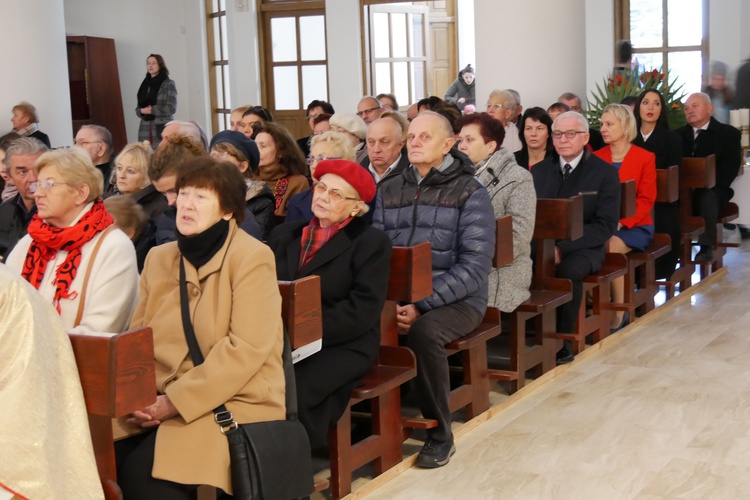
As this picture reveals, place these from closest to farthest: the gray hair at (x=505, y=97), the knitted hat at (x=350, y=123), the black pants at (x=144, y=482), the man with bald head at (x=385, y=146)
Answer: the black pants at (x=144, y=482)
the man with bald head at (x=385, y=146)
the knitted hat at (x=350, y=123)
the gray hair at (x=505, y=97)

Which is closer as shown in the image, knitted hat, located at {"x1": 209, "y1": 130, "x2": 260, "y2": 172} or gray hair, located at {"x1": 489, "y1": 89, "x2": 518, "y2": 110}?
knitted hat, located at {"x1": 209, "y1": 130, "x2": 260, "y2": 172}

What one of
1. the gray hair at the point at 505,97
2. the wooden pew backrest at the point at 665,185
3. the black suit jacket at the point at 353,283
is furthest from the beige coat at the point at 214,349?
the gray hair at the point at 505,97

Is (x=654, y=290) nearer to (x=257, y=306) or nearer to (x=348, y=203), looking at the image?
(x=348, y=203)

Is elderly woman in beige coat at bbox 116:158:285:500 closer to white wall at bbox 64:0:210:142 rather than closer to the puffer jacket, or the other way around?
the puffer jacket

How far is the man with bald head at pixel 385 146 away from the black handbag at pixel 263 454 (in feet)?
7.59

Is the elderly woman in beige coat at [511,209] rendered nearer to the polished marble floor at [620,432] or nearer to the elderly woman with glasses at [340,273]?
the polished marble floor at [620,432]

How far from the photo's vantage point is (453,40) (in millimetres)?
14641

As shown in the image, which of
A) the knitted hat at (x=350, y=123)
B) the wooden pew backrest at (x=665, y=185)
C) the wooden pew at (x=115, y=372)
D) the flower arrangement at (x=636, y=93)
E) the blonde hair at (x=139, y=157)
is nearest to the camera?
the wooden pew at (x=115, y=372)

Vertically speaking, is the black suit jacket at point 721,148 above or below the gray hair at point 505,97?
below

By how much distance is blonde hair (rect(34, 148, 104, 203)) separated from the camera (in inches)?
129

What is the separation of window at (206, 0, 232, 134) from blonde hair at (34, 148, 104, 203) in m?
10.2

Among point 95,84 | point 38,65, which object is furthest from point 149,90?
point 38,65

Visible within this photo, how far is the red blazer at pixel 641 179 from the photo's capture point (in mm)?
5945

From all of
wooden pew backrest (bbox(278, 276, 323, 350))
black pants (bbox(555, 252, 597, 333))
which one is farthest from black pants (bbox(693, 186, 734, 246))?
wooden pew backrest (bbox(278, 276, 323, 350))
